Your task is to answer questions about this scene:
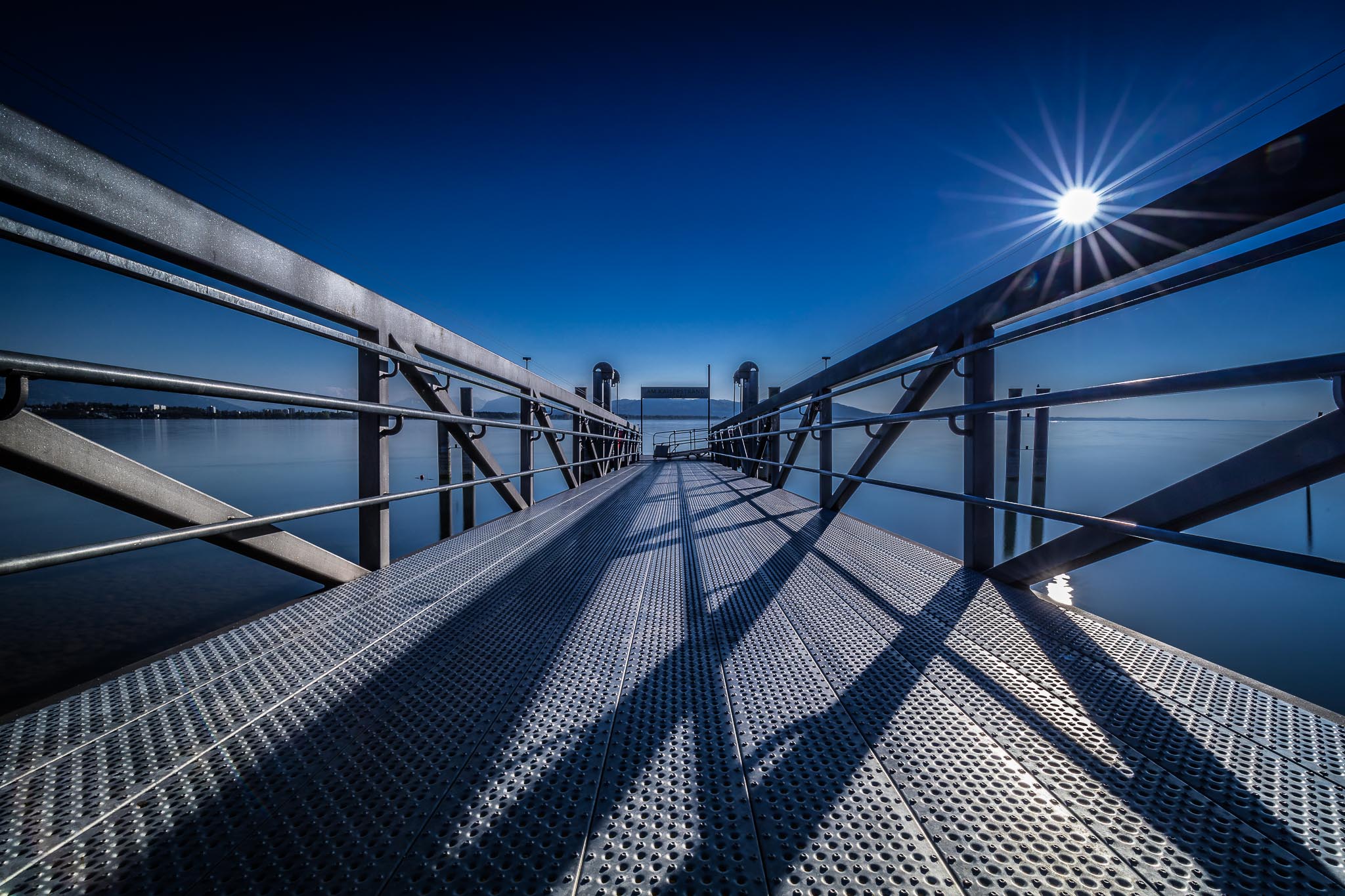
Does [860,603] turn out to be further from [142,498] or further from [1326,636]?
[1326,636]

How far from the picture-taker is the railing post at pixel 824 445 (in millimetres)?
3200

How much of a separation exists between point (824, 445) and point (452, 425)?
2.60 metres

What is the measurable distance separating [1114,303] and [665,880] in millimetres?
1549

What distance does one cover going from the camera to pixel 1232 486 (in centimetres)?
104

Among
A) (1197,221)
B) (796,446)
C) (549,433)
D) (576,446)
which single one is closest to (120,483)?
(549,433)

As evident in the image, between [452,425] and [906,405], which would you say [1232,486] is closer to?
[906,405]

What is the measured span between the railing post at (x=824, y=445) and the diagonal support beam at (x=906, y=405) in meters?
0.66

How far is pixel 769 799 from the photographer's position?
66 centimetres

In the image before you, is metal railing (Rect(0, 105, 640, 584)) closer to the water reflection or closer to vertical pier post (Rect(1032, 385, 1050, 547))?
the water reflection

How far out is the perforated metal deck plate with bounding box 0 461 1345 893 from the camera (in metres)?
0.55

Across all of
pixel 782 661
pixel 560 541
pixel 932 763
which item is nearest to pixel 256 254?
pixel 560 541

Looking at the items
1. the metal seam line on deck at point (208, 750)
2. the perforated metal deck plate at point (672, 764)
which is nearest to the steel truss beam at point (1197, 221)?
the perforated metal deck plate at point (672, 764)

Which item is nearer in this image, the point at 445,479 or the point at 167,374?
the point at 167,374

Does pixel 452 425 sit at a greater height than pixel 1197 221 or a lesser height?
lesser
